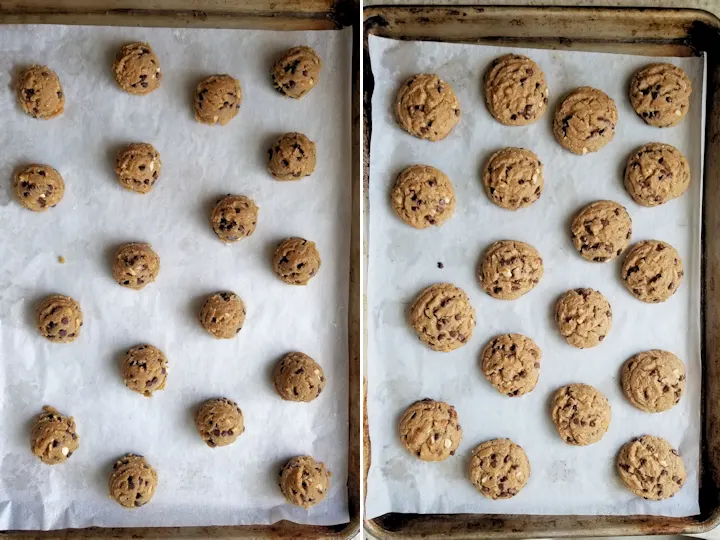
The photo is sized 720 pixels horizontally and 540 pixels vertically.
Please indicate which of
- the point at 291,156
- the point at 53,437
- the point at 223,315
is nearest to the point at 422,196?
the point at 291,156

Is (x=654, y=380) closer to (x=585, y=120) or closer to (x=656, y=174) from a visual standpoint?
(x=656, y=174)

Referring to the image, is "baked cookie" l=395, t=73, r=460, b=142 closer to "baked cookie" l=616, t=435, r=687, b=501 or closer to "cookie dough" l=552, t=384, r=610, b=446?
"cookie dough" l=552, t=384, r=610, b=446

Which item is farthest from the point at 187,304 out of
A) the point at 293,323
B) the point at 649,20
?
the point at 649,20

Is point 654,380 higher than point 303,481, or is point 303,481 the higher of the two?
point 654,380

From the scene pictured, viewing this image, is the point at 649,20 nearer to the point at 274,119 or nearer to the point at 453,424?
the point at 274,119

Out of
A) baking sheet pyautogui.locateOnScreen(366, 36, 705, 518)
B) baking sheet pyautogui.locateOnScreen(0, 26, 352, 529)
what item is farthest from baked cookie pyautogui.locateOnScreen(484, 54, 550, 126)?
baking sheet pyautogui.locateOnScreen(0, 26, 352, 529)

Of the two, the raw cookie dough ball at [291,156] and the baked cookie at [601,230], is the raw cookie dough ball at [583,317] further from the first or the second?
the raw cookie dough ball at [291,156]
